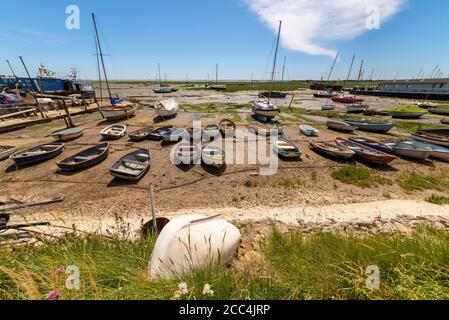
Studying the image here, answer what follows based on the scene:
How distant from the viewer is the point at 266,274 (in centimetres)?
412

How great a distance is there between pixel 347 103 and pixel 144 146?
2209 inches

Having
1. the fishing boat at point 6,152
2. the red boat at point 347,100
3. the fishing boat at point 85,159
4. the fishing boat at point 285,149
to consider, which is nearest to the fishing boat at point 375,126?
the fishing boat at point 285,149

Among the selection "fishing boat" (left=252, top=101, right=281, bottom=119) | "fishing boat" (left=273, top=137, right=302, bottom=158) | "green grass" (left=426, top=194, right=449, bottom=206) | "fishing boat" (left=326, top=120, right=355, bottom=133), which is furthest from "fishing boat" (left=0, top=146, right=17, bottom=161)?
"fishing boat" (left=326, top=120, right=355, bottom=133)

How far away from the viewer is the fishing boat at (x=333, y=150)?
15391 mm

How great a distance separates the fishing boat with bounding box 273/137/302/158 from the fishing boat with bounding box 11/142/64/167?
19111mm

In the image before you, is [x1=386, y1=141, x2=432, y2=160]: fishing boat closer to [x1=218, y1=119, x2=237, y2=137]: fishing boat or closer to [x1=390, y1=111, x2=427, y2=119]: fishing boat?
[x1=218, y1=119, x2=237, y2=137]: fishing boat

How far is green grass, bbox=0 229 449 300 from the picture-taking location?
121 inches

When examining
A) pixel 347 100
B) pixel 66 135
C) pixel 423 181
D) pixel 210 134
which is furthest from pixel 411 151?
pixel 347 100

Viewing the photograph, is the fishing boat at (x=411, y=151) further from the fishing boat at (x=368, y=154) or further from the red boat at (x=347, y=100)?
the red boat at (x=347, y=100)

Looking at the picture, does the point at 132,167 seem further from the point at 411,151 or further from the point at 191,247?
the point at 411,151

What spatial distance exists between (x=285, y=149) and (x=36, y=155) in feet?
66.1

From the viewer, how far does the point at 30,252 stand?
4668 millimetres
